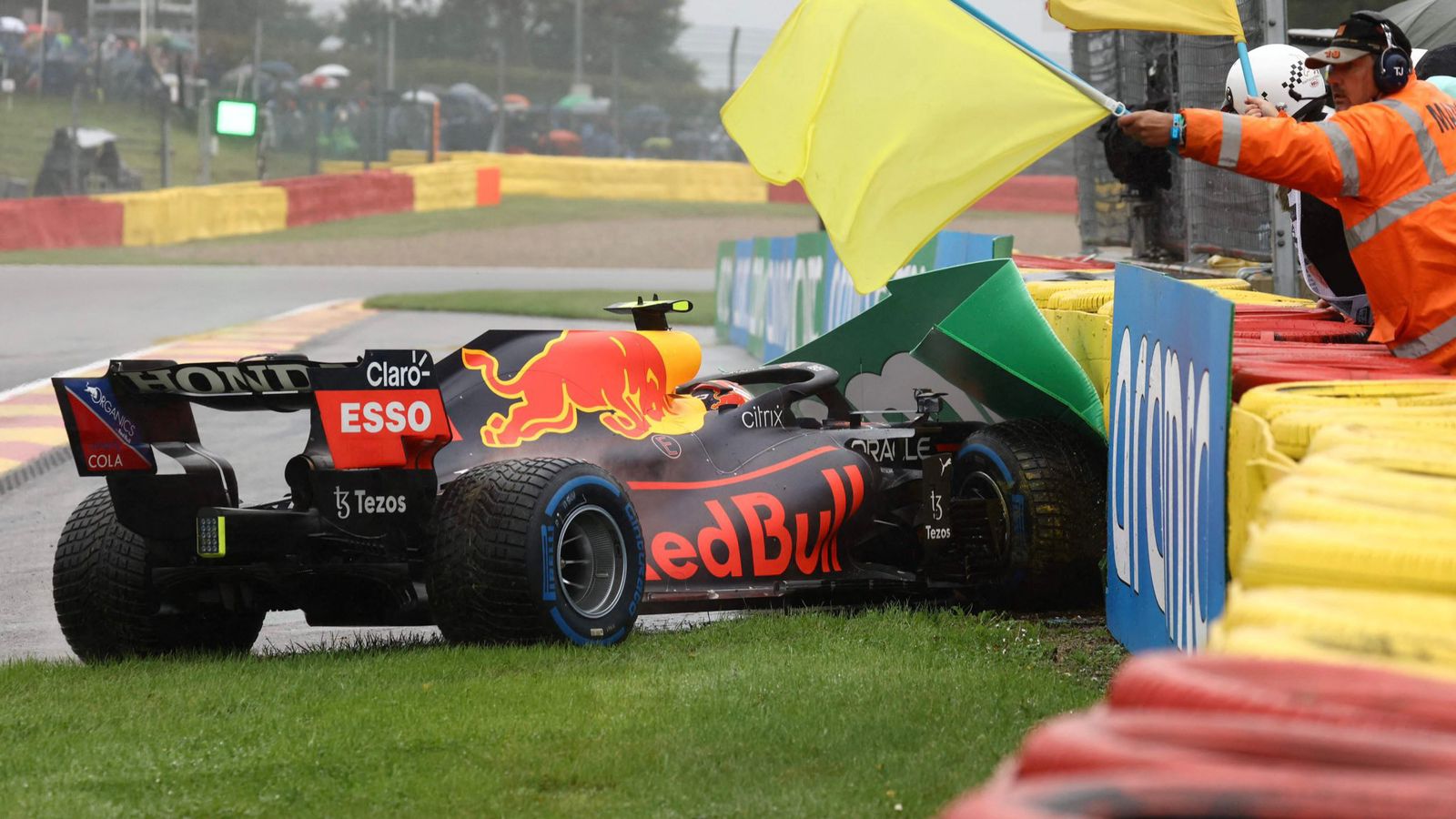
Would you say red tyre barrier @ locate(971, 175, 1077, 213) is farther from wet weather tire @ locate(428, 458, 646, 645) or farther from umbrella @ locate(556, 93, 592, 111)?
wet weather tire @ locate(428, 458, 646, 645)

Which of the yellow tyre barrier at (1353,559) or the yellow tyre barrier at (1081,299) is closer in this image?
the yellow tyre barrier at (1353,559)

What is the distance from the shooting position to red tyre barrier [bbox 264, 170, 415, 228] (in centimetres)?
4288

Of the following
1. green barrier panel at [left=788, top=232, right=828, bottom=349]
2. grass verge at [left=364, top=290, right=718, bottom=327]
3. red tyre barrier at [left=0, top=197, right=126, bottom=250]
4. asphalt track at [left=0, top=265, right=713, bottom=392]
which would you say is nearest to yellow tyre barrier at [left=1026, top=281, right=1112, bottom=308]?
green barrier panel at [left=788, top=232, right=828, bottom=349]

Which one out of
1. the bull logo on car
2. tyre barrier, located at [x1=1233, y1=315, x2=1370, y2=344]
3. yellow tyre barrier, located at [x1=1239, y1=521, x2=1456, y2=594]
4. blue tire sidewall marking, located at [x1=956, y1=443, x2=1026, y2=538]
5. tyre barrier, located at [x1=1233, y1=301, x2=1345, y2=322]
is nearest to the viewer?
yellow tyre barrier, located at [x1=1239, y1=521, x2=1456, y2=594]

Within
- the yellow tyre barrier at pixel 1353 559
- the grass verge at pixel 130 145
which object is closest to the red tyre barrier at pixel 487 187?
the grass verge at pixel 130 145

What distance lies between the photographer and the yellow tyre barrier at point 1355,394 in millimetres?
4496

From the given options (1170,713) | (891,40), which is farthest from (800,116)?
(1170,713)

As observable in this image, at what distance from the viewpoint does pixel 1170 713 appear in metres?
2.27

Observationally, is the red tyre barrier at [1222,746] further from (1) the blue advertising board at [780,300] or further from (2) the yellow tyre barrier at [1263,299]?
(1) the blue advertising board at [780,300]

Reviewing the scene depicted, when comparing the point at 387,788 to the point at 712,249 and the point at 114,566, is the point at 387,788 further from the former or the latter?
the point at 712,249

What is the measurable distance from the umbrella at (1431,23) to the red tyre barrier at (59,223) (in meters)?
28.5

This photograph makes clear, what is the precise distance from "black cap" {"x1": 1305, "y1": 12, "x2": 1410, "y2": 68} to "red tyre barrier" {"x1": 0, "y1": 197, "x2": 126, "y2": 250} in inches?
1304

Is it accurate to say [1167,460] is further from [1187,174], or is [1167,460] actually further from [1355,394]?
[1187,174]

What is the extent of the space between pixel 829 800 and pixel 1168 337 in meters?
1.83
